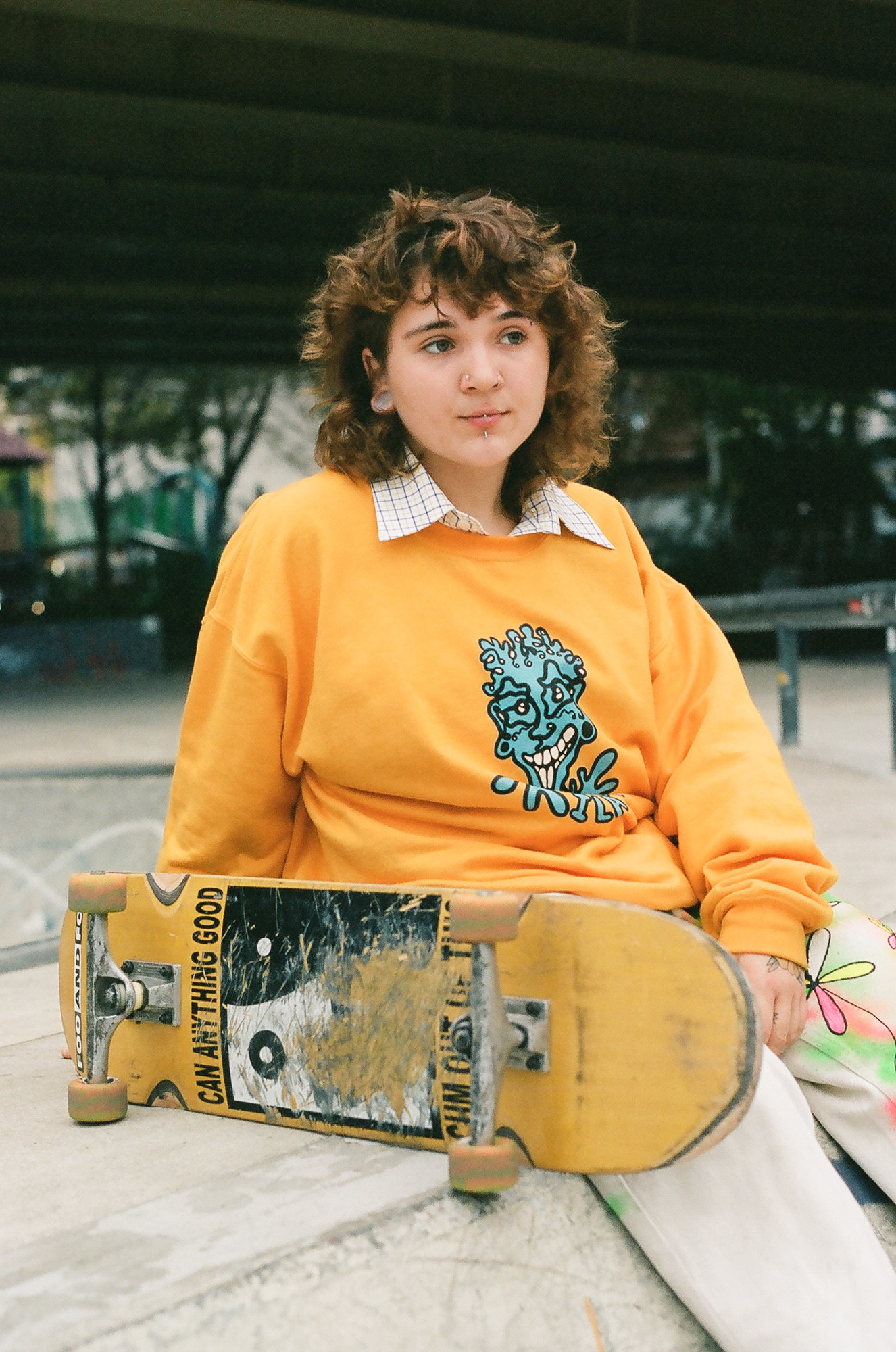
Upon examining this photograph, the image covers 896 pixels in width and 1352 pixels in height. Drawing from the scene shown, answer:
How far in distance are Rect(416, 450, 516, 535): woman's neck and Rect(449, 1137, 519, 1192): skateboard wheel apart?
1.01m

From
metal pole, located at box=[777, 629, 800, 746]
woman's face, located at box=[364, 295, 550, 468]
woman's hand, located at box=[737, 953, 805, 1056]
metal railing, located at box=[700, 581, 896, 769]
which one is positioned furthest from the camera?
metal pole, located at box=[777, 629, 800, 746]

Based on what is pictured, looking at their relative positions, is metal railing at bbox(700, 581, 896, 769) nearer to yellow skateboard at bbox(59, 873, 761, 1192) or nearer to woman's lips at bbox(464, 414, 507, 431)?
woman's lips at bbox(464, 414, 507, 431)

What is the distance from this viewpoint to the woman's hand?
5.79 feet

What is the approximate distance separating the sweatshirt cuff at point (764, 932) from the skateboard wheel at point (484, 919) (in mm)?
449

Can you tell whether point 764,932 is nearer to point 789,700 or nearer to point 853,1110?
point 853,1110

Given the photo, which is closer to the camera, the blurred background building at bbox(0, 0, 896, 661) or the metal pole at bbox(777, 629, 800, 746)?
the metal pole at bbox(777, 629, 800, 746)

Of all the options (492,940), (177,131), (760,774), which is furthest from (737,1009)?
(177,131)

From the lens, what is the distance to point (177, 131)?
9750mm

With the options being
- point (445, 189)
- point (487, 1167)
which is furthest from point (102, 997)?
point (445, 189)

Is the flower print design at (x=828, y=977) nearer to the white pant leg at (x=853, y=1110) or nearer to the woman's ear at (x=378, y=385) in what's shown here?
the white pant leg at (x=853, y=1110)

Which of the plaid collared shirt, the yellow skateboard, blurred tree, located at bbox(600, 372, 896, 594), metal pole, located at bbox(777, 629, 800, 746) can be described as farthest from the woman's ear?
blurred tree, located at bbox(600, 372, 896, 594)

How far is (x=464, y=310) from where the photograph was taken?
1968mm

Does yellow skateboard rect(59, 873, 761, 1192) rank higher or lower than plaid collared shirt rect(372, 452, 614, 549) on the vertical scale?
lower

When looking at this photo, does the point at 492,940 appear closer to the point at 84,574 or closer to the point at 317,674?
the point at 317,674
